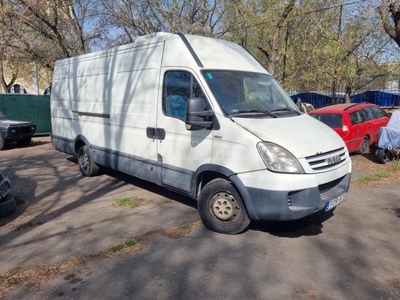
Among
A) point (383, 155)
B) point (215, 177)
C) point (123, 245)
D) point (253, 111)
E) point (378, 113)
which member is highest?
point (253, 111)

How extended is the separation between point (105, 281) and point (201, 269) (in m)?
1.01

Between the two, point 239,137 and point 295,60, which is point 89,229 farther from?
point 295,60

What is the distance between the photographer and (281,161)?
4102 millimetres

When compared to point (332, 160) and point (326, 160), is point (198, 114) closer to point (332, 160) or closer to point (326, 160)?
point (326, 160)

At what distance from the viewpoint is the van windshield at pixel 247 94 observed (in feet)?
15.5

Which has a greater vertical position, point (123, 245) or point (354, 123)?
point (354, 123)

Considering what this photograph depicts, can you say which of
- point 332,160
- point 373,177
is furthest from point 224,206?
point 373,177

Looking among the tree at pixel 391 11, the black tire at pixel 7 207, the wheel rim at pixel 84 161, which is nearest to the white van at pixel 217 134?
the wheel rim at pixel 84 161

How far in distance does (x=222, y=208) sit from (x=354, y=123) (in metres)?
7.05

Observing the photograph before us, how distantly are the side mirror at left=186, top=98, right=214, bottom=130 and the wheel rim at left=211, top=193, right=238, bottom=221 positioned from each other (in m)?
0.95

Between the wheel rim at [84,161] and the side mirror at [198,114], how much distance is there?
4004mm

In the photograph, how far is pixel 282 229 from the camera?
4.95 metres

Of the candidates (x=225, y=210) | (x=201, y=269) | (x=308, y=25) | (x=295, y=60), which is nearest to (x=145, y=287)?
(x=201, y=269)

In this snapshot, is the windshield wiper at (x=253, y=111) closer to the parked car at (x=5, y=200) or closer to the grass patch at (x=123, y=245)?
the grass patch at (x=123, y=245)
